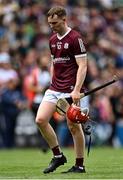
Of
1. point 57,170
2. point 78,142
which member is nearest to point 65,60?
point 78,142

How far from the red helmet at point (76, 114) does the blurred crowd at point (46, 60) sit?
7.05 m

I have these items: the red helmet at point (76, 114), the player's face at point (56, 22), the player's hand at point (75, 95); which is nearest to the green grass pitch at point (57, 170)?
the red helmet at point (76, 114)

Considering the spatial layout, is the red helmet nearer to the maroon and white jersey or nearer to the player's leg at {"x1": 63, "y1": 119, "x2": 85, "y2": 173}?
the player's leg at {"x1": 63, "y1": 119, "x2": 85, "y2": 173}

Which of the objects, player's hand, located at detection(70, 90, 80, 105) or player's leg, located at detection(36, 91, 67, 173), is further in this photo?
player's leg, located at detection(36, 91, 67, 173)

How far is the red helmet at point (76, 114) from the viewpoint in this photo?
38.1 feet

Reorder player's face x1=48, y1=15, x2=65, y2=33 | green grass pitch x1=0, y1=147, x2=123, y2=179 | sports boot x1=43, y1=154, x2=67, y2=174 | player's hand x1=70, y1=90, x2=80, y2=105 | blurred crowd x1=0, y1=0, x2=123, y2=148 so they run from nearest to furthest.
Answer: green grass pitch x1=0, y1=147, x2=123, y2=179 → player's hand x1=70, y1=90, x2=80, y2=105 → player's face x1=48, y1=15, x2=65, y2=33 → sports boot x1=43, y1=154, x2=67, y2=174 → blurred crowd x1=0, y1=0, x2=123, y2=148

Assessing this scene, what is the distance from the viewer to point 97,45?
83.0ft

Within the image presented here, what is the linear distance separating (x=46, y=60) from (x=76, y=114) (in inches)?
296

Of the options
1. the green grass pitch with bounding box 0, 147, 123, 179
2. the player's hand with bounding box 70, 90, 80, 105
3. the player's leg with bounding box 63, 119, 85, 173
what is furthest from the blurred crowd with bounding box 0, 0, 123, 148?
the player's hand with bounding box 70, 90, 80, 105

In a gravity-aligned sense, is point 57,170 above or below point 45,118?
below

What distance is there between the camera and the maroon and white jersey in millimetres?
11828

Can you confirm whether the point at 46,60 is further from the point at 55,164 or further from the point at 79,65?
the point at 79,65

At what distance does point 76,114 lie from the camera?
11.6 metres

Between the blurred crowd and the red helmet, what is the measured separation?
7051mm
